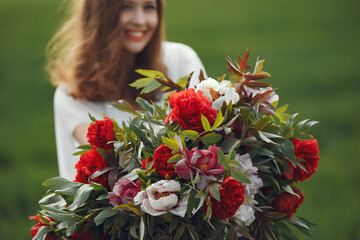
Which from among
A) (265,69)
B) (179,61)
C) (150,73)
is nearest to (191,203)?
(150,73)

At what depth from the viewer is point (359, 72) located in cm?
623

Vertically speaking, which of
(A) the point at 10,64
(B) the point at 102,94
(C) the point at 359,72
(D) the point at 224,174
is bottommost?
(A) the point at 10,64

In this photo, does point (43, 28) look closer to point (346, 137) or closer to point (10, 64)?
point (10, 64)

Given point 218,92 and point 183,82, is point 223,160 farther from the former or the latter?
point 183,82

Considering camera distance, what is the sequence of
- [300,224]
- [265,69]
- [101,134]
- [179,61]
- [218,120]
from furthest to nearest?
1. [265,69]
2. [179,61]
3. [300,224]
4. [101,134]
5. [218,120]

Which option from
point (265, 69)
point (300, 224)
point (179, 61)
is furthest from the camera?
point (265, 69)

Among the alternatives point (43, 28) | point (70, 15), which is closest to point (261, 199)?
point (70, 15)

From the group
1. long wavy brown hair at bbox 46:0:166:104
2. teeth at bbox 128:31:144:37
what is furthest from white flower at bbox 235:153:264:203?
teeth at bbox 128:31:144:37

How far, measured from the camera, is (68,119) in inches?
97.5

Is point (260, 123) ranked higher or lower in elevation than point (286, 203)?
higher

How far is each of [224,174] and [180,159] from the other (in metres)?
0.12

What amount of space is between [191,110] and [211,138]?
0.30 ft

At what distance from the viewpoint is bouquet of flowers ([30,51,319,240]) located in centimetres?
125

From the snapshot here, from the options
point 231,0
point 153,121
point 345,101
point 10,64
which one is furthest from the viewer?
point 231,0
